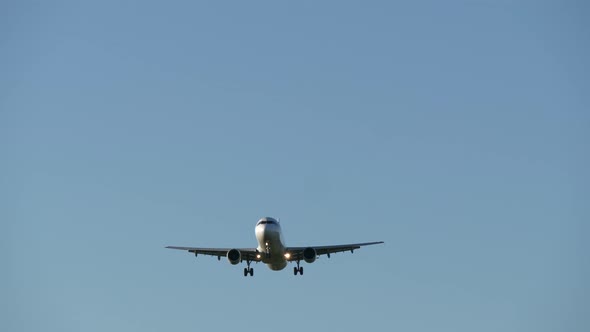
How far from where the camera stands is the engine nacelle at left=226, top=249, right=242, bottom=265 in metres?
83.0

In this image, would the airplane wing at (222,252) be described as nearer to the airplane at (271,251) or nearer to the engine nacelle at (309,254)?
the airplane at (271,251)

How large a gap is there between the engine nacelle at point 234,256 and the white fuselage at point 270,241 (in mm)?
2059

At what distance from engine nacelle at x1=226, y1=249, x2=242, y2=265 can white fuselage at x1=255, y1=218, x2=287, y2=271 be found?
6.75 feet

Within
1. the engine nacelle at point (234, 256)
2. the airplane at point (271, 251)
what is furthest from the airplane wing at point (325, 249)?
the engine nacelle at point (234, 256)

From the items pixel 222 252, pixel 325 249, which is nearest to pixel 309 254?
pixel 325 249

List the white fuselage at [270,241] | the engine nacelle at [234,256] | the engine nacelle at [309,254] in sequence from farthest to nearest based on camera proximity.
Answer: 1. the engine nacelle at [309,254]
2. the engine nacelle at [234,256]
3. the white fuselage at [270,241]

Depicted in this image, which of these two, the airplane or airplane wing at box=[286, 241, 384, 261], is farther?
airplane wing at box=[286, 241, 384, 261]

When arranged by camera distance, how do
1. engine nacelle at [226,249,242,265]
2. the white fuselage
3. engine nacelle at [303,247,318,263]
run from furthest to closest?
engine nacelle at [303,247,318,263]
engine nacelle at [226,249,242,265]
the white fuselage

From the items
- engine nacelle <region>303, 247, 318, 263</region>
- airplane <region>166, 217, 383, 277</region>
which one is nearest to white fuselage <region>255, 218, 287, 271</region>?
airplane <region>166, 217, 383, 277</region>

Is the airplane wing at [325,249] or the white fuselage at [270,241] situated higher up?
the airplane wing at [325,249]

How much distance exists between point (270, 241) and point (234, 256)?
571 centimetres

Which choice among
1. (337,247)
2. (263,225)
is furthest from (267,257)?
(337,247)

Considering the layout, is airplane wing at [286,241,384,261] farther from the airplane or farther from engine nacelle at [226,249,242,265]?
engine nacelle at [226,249,242,265]

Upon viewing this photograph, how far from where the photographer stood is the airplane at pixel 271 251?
78812 mm
